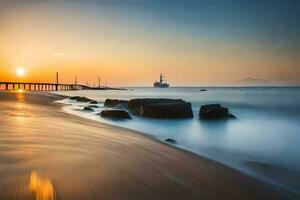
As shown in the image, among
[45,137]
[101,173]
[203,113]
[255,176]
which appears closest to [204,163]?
[255,176]

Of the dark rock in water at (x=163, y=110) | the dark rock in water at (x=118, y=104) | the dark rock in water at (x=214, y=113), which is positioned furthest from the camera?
the dark rock in water at (x=118, y=104)

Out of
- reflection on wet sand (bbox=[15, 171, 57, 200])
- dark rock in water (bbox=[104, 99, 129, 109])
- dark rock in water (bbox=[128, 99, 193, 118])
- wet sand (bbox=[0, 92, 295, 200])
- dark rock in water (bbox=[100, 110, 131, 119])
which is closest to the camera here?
reflection on wet sand (bbox=[15, 171, 57, 200])

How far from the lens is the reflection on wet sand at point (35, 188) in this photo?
9.56ft

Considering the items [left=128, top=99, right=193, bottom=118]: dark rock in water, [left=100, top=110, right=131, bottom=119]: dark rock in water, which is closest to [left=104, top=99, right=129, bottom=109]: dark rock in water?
[left=128, top=99, right=193, bottom=118]: dark rock in water

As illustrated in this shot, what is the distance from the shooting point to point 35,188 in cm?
313

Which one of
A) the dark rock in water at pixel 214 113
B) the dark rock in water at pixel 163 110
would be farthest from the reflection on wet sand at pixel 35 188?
the dark rock in water at pixel 214 113

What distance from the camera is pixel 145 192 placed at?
137 inches

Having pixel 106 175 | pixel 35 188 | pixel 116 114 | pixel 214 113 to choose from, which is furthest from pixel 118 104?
pixel 35 188

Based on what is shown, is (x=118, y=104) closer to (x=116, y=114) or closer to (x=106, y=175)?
(x=116, y=114)

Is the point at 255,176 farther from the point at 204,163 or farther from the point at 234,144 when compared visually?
the point at 234,144

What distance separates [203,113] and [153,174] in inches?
523

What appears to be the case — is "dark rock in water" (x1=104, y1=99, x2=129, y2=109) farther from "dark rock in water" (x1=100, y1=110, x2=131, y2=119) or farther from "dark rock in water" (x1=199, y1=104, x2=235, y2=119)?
"dark rock in water" (x1=199, y1=104, x2=235, y2=119)

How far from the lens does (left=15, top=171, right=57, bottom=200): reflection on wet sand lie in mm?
2914

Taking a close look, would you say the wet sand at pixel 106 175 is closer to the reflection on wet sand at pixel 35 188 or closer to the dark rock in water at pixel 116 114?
the reflection on wet sand at pixel 35 188
